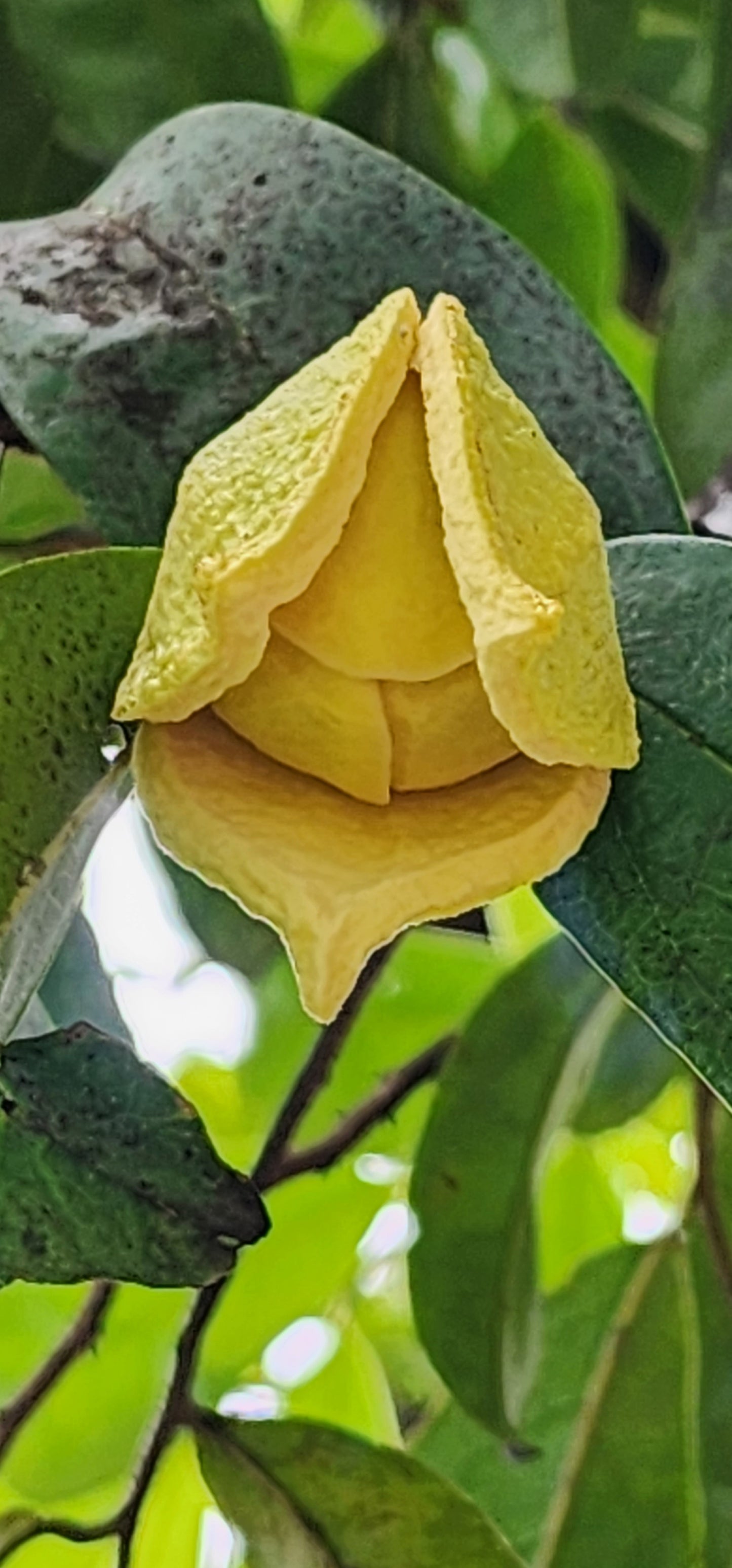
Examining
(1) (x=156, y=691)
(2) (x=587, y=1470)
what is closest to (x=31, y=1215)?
(1) (x=156, y=691)

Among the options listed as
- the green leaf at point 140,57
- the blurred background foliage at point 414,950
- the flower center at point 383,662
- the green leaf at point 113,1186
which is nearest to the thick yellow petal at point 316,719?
the flower center at point 383,662

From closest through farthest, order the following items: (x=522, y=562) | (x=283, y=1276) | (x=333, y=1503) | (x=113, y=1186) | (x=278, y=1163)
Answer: (x=522, y=562), (x=113, y=1186), (x=333, y=1503), (x=278, y=1163), (x=283, y=1276)

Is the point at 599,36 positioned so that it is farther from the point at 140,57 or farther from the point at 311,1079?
the point at 311,1079

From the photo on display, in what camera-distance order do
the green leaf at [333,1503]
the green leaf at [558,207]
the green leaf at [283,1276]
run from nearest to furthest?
the green leaf at [333,1503]
the green leaf at [558,207]
the green leaf at [283,1276]

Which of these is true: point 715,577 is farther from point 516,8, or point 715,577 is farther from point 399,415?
point 516,8

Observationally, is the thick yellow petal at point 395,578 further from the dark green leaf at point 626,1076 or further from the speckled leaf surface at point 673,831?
the dark green leaf at point 626,1076

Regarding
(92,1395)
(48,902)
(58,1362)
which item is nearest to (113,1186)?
(48,902)

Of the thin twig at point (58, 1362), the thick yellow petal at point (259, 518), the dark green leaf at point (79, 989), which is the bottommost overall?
the thin twig at point (58, 1362)
